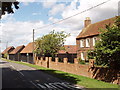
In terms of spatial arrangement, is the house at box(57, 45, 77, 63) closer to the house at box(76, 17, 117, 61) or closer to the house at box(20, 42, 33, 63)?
the house at box(20, 42, 33, 63)

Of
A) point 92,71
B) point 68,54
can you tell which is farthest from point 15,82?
point 68,54

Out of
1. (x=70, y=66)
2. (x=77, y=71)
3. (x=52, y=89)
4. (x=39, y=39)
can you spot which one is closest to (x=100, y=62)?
(x=52, y=89)

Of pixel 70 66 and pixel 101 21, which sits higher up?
pixel 101 21

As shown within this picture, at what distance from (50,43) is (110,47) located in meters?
22.3

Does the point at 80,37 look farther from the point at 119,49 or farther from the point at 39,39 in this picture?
the point at 119,49

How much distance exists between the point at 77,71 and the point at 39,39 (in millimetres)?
17905

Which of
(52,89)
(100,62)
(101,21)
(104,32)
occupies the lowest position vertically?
(52,89)

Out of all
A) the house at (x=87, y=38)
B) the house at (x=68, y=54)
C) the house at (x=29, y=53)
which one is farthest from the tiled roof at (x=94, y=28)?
the house at (x=29, y=53)

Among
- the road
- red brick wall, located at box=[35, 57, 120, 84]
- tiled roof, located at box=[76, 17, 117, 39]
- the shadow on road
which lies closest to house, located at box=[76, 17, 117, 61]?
tiled roof, located at box=[76, 17, 117, 39]

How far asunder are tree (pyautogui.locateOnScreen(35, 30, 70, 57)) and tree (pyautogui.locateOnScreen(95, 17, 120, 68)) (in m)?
20.7

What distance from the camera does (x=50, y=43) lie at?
1382 inches

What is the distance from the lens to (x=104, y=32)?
561 inches

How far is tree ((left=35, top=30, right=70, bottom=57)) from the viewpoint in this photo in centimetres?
3484

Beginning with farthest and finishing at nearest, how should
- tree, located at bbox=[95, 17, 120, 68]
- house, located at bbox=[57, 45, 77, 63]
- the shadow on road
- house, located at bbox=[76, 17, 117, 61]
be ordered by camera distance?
house, located at bbox=[57, 45, 77, 63], house, located at bbox=[76, 17, 117, 61], the shadow on road, tree, located at bbox=[95, 17, 120, 68]
